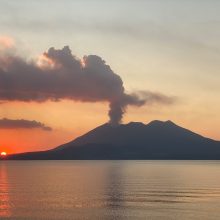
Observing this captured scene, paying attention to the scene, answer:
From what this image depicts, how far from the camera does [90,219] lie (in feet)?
279

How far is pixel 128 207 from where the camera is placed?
102m

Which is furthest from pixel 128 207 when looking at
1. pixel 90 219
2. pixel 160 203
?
pixel 90 219

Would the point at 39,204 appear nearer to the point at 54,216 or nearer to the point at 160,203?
the point at 54,216

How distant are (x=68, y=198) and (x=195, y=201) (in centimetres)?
3207

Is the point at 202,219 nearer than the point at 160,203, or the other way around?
the point at 202,219

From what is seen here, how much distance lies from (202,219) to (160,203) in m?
23.0

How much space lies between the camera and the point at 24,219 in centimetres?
8575

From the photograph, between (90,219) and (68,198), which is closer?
(90,219)

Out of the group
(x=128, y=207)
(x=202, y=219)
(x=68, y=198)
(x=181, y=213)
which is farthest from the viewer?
(x=68, y=198)

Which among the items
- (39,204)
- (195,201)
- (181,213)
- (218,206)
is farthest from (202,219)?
(39,204)

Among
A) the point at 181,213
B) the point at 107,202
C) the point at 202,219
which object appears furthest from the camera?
the point at 107,202

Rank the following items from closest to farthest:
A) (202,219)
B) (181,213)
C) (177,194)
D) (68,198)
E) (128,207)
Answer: (202,219) < (181,213) < (128,207) < (68,198) < (177,194)

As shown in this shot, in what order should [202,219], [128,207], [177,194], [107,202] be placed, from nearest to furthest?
1. [202,219]
2. [128,207]
3. [107,202]
4. [177,194]

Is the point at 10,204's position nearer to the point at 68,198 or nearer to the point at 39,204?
the point at 39,204
